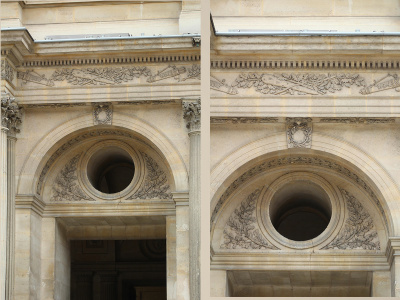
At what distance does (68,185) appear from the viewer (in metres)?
16.5

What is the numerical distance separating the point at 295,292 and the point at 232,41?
397cm

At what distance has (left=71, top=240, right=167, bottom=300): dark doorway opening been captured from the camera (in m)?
20.4

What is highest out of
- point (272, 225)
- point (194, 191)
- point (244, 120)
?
point (244, 120)

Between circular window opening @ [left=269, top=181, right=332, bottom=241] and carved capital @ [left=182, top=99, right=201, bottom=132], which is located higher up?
carved capital @ [left=182, top=99, right=201, bottom=132]

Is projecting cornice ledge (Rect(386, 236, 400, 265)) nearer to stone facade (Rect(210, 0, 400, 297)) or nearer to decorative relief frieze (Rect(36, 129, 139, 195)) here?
stone facade (Rect(210, 0, 400, 297))

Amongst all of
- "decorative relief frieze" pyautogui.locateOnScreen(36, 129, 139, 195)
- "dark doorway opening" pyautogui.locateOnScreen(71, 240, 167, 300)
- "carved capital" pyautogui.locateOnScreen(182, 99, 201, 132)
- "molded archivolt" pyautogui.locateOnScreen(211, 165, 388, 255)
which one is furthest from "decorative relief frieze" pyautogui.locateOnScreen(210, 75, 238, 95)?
"dark doorway opening" pyautogui.locateOnScreen(71, 240, 167, 300)

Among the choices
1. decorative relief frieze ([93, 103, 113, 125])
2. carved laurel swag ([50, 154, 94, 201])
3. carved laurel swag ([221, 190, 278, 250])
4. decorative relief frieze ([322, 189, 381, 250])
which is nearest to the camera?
decorative relief frieze ([93, 103, 113, 125])

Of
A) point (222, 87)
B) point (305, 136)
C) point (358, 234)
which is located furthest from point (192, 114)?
point (358, 234)

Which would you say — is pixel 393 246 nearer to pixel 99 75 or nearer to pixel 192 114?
pixel 192 114

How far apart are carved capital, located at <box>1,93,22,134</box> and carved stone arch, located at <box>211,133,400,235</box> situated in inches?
107

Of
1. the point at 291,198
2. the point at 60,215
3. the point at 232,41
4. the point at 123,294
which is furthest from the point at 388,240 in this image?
the point at 123,294

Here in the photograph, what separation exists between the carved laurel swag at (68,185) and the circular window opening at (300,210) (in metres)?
2.71

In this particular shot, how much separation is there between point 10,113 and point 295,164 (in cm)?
389

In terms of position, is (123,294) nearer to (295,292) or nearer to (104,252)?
(104,252)
